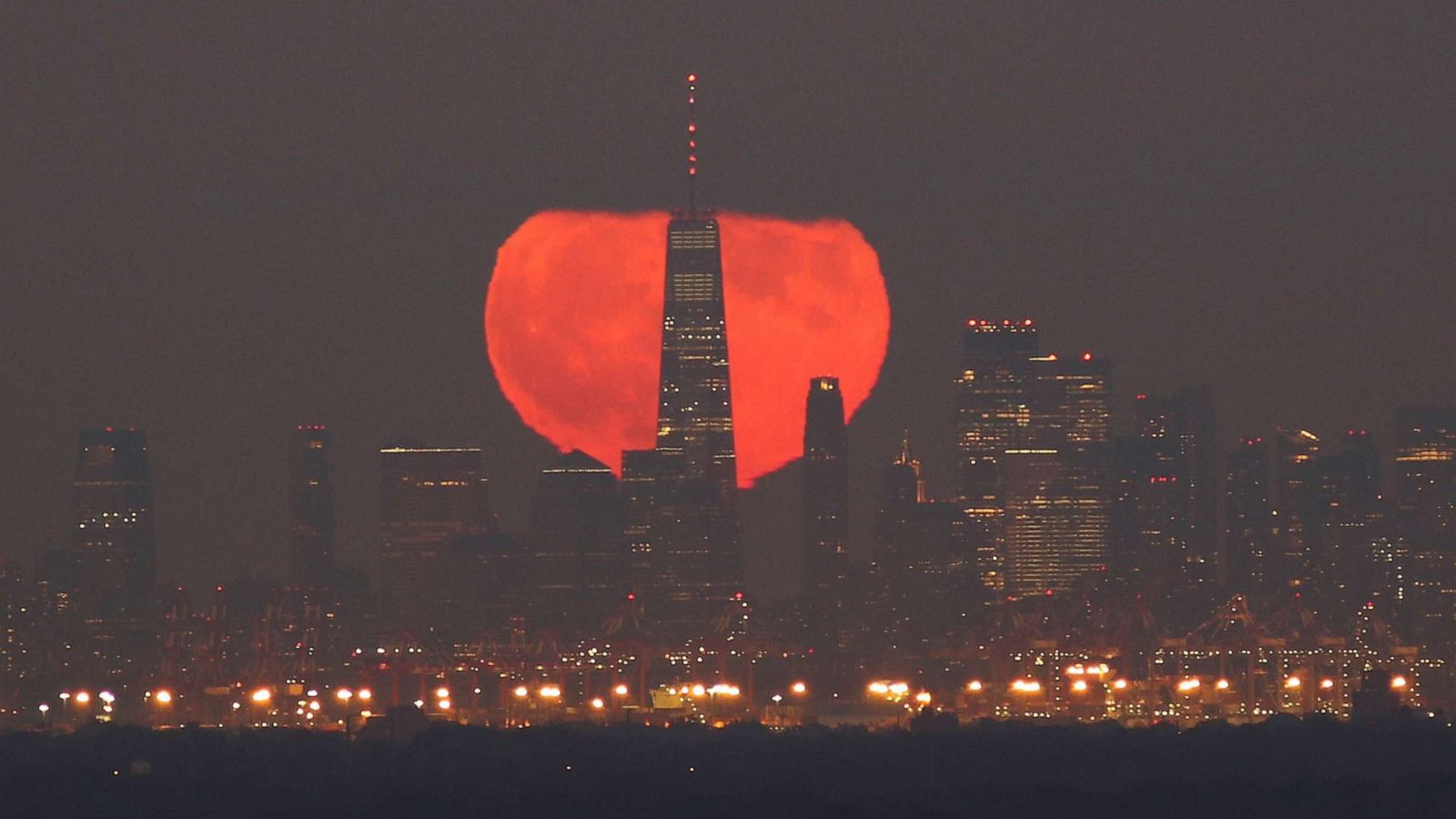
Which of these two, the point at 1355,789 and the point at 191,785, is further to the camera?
the point at 191,785

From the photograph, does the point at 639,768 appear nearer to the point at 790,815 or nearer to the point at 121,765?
the point at 121,765

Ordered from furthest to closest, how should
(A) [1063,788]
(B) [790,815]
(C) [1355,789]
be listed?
1. (A) [1063,788]
2. (C) [1355,789]
3. (B) [790,815]

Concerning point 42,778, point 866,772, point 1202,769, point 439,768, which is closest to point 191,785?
point 42,778

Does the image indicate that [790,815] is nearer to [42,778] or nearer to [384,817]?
[384,817]

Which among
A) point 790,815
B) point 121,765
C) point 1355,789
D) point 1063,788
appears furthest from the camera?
point 121,765

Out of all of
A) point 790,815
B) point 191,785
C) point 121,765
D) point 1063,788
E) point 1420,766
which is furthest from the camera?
point 121,765

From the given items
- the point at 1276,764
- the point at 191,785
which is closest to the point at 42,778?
the point at 191,785
